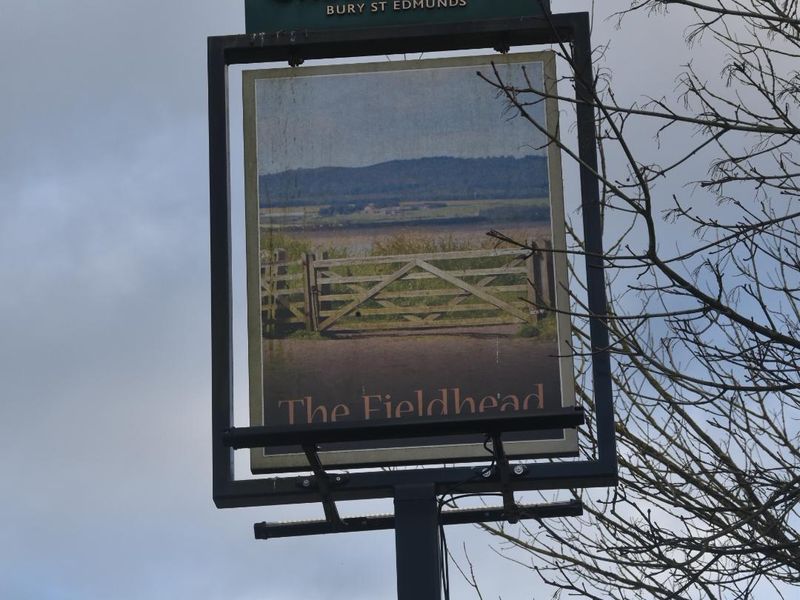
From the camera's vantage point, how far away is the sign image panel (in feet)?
28.2

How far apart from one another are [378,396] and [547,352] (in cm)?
97

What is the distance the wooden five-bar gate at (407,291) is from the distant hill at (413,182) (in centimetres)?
37

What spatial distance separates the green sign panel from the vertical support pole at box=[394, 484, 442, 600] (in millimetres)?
2812

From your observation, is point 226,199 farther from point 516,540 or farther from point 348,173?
point 516,540

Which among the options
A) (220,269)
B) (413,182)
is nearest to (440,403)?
(413,182)

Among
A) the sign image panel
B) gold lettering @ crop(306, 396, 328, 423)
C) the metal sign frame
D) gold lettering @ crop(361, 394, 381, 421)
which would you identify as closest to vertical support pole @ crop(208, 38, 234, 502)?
the metal sign frame

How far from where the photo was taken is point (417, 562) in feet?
27.0

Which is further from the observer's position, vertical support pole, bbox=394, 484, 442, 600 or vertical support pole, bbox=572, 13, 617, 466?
vertical support pole, bbox=572, 13, 617, 466

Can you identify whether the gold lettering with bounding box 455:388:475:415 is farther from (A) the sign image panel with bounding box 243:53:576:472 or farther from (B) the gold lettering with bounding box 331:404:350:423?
(B) the gold lettering with bounding box 331:404:350:423

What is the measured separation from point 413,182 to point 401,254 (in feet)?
1.51

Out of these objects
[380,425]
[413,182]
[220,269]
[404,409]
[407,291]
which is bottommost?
[380,425]

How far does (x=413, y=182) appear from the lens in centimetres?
898

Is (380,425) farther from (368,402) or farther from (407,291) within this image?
(407,291)

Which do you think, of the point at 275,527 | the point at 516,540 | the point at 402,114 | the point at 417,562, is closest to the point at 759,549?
the point at 417,562
